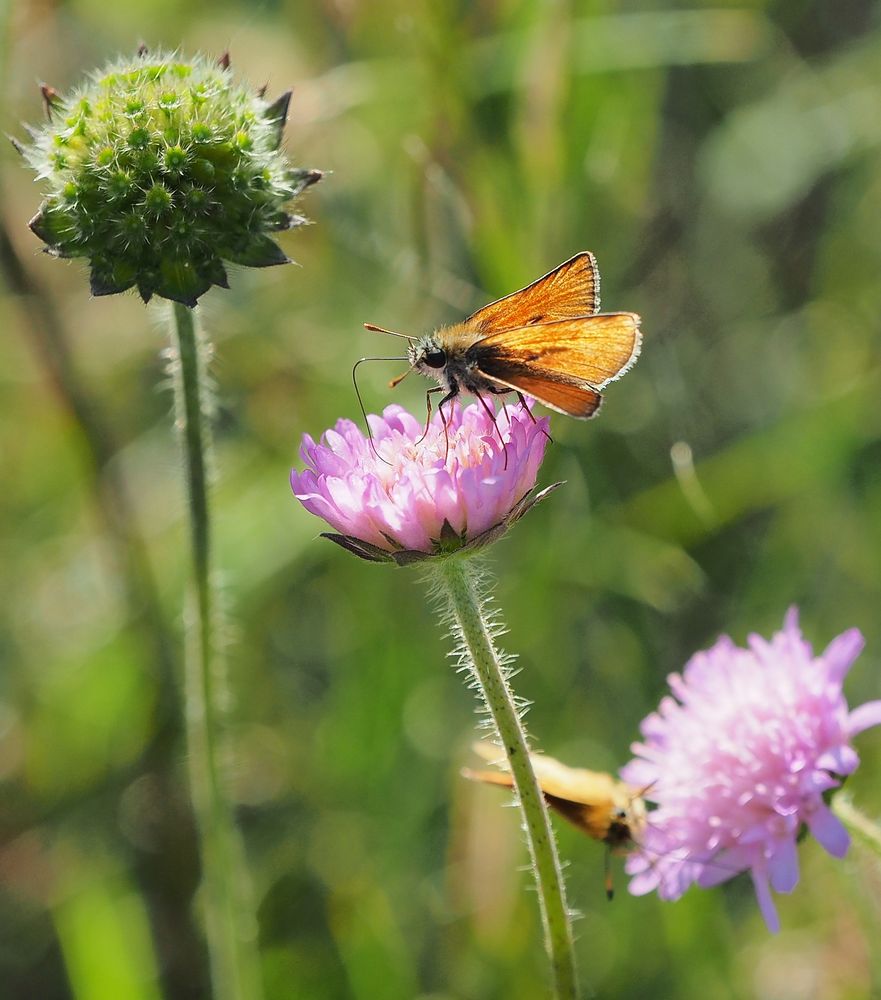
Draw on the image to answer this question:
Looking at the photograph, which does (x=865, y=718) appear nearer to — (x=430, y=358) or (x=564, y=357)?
(x=564, y=357)

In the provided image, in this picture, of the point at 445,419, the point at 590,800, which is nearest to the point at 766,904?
the point at 590,800

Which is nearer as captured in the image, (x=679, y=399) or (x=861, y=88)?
(x=679, y=399)

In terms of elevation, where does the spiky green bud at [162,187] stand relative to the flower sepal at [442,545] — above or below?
above

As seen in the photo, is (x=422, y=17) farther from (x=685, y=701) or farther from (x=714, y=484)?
(x=685, y=701)

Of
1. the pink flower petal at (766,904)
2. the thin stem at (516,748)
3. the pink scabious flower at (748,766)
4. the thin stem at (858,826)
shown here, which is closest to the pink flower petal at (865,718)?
the pink scabious flower at (748,766)

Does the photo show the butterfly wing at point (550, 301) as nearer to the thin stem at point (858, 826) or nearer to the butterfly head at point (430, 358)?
the butterfly head at point (430, 358)

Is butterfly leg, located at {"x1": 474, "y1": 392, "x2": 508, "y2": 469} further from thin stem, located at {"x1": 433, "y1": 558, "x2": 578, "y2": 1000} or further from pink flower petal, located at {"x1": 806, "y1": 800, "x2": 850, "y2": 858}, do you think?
pink flower petal, located at {"x1": 806, "y1": 800, "x2": 850, "y2": 858}

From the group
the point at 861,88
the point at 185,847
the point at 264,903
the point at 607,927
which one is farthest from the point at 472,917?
the point at 861,88

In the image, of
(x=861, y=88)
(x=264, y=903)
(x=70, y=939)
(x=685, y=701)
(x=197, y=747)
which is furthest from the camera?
(x=861, y=88)
